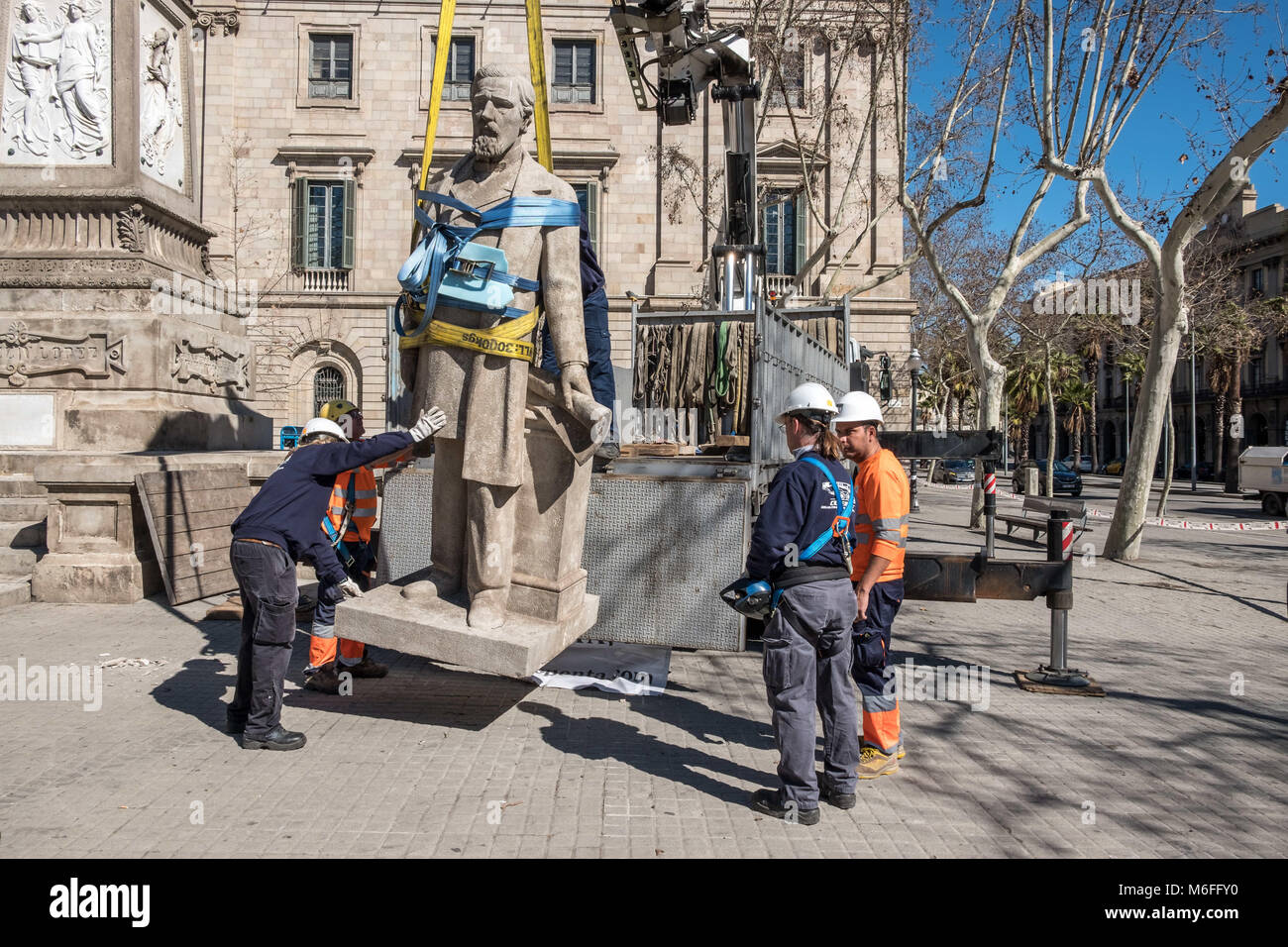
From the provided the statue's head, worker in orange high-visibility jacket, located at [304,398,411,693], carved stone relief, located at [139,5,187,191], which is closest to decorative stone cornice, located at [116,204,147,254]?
carved stone relief, located at [139,5,187,191]

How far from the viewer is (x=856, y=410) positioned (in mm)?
5047

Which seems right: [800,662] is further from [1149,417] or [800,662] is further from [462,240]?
[1149,417]

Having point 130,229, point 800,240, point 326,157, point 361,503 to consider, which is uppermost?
point 326,157

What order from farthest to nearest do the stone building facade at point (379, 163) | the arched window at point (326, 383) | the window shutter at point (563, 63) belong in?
the arched window at point (326, 383) → the window shutter at point (563, 63) → the stone building facade at point (379, 163)

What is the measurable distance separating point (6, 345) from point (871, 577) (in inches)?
371

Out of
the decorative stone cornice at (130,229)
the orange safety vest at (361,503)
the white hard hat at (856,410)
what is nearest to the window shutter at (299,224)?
the decorative stone cornice at (130,229)

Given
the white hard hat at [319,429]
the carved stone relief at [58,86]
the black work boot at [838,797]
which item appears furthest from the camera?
the carved stone relief at [58,86]

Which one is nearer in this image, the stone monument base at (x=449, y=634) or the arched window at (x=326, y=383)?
the stone monument base at (x=449, y=634)

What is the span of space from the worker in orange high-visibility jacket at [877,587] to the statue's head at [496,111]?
91.3 inches

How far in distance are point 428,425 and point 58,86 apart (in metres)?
8.20

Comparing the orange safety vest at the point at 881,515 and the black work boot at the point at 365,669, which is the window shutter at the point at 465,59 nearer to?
the black work boot at the point at 365,669

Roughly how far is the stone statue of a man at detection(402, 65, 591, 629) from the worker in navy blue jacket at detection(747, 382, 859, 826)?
126cm

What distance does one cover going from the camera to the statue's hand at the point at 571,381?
4715 millimetres

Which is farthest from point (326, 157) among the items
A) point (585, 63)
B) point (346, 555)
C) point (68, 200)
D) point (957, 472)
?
point (957, 472)
